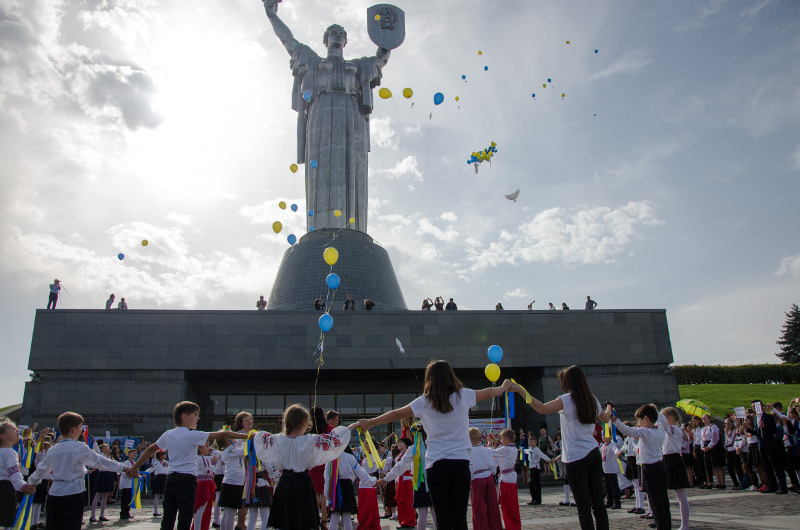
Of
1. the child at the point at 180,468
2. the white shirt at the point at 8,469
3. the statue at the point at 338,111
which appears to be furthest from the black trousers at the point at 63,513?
the statue at the point at 338,111

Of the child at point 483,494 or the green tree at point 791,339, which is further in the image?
the green tree at point 791,339

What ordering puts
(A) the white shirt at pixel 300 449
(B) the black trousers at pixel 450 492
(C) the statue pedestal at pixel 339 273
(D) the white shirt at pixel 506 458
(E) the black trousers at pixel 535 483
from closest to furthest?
1. (B) the black trousers at pixel 450 492
2. (A) the white shirt at pixel 300 449
3. (D) the white shirt at pixel 506 458
4. (E) the black trousers at pixel 535 483
5. (C) the statue pedestal at pixel 339 273

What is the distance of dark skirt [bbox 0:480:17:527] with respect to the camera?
6699mm

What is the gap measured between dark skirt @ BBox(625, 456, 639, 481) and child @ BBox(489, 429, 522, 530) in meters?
4.43

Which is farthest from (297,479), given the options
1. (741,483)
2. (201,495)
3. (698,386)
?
(698,386)

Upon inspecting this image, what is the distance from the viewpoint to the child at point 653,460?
6.07m

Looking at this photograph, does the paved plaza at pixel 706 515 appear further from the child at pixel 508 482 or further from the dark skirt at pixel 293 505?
the dark skirt at pixel 293 505

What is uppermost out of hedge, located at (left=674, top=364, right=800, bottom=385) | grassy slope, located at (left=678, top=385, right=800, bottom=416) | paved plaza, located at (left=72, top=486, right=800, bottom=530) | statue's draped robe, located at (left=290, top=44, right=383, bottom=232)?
statue's draped robe, located at (left=290, top=44, right=383, bottom=232)

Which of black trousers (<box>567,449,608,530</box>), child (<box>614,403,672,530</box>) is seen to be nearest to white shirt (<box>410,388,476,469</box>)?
black trousers (<box>567,449,608,530</box>)

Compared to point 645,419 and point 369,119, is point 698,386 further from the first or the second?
point 645,419

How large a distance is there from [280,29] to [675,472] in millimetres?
29885

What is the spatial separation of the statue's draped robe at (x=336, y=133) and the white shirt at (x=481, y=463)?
23509 mm

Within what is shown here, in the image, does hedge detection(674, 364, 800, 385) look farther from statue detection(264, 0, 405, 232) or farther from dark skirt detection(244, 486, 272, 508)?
dark skirt detection(244, 486, 272, 508)

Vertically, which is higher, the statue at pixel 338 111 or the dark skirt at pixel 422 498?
the statue at pixel 338 111
